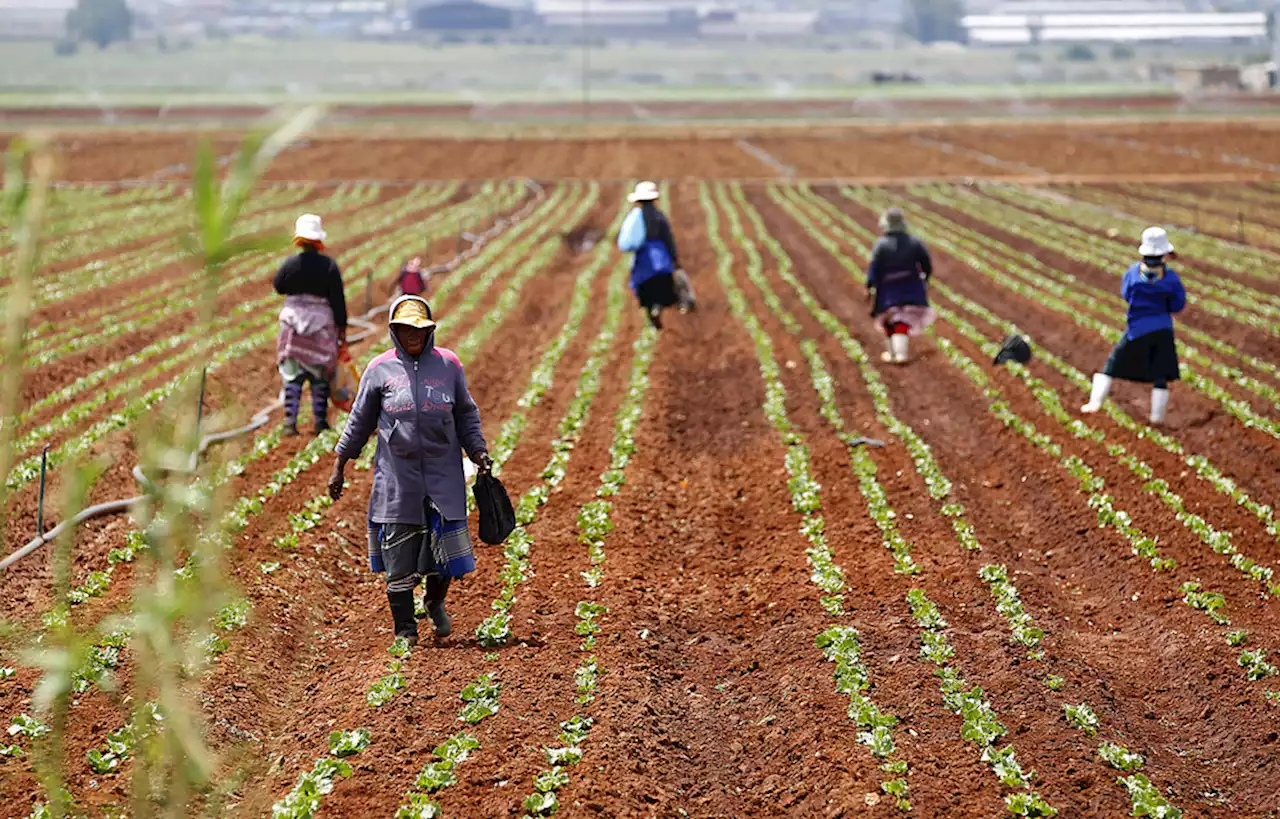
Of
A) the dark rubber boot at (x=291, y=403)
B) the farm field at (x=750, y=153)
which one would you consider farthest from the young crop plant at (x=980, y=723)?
the farm field at (x=750, y=153)

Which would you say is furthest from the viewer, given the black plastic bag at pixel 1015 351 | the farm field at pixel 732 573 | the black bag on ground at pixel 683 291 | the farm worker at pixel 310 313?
the black bag on ground at pixel 683 291

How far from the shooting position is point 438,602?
775cm

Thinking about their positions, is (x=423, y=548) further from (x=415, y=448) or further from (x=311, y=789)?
(x=311, y=789)

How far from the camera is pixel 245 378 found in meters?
15.9

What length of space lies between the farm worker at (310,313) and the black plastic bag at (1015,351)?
7346 millimetres

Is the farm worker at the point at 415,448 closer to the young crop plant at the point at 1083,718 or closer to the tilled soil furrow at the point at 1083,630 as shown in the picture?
the tilled soil furrow at the point at 1083,630

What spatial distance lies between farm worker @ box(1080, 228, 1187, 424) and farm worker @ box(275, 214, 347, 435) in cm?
672

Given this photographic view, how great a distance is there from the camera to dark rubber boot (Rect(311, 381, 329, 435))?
12320mm

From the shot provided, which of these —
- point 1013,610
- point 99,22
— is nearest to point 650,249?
point 1013,610

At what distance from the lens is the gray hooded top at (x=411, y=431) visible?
7.17 m

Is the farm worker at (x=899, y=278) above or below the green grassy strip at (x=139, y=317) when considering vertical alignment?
above

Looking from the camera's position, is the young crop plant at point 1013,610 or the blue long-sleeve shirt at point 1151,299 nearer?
the young crop plant at point 1013,610

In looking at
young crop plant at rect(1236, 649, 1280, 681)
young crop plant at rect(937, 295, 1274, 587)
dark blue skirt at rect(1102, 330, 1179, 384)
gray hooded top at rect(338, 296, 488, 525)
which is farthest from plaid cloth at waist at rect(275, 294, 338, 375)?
young crop plant at rect(1236, 649, 1280, 681)

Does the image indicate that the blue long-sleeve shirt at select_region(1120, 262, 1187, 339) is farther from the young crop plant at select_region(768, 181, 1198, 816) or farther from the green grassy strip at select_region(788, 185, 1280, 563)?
the young crop plant at select_region(768, 181, 1198, 816)
